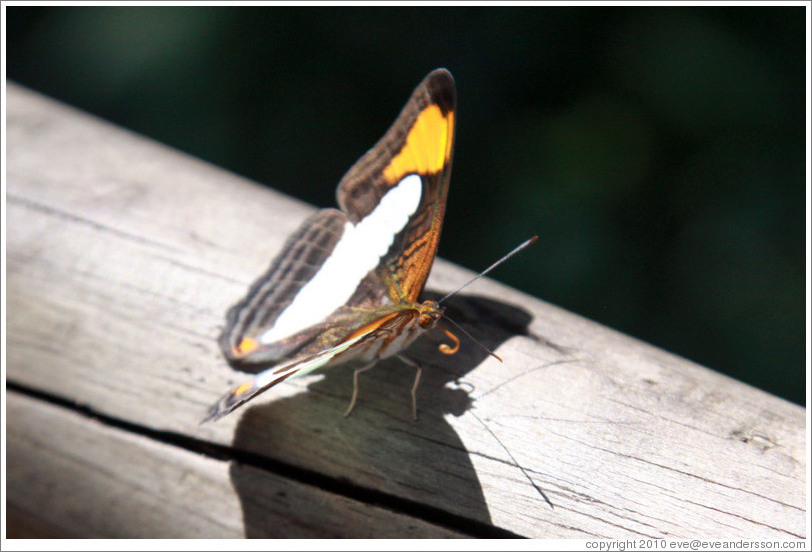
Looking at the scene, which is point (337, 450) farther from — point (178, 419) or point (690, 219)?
point (690, 219)

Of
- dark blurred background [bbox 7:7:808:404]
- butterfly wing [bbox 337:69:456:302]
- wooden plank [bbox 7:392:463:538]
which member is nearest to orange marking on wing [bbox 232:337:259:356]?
wooden plank [bbox 7:392:463:538]

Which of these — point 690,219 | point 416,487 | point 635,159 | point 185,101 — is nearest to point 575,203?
point 635,159

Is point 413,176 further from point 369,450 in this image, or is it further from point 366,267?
point 369,450

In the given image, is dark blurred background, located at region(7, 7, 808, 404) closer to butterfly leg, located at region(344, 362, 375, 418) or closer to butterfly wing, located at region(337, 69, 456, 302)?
butterfly wing, located at region(337, 69, 456, 302)

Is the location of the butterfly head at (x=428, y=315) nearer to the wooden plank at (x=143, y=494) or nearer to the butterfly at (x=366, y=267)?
the butterfly at (x=366, y=267)

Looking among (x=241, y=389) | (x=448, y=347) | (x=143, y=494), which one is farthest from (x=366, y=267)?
(x=143, y=494)

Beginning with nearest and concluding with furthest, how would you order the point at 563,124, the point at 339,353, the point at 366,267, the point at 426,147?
the point at 339,353
the point at 426,147
the point at 366,267
the point at 563,124
